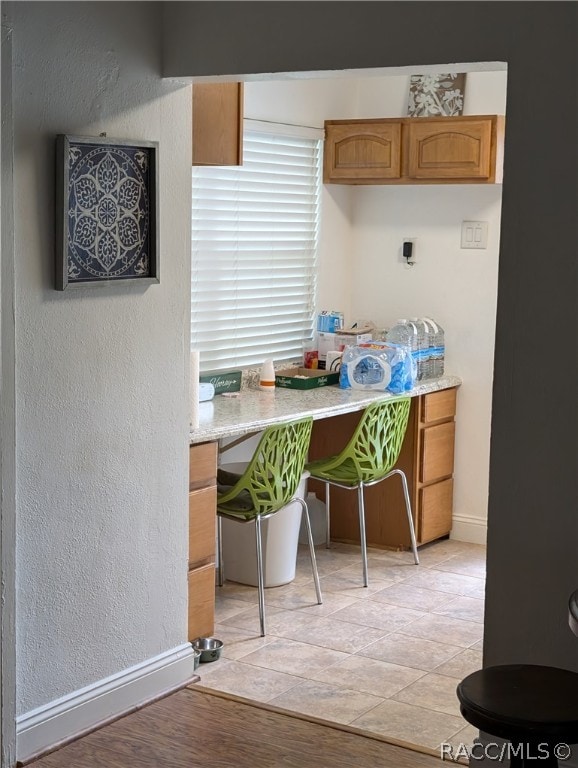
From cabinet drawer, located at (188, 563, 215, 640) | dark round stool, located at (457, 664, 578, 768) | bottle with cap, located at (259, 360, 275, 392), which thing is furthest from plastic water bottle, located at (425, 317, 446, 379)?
dark round stool, located at (457, 664, 578, 768)

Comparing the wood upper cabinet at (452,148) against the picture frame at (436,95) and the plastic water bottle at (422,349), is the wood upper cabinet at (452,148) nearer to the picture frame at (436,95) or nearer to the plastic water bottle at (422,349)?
the picture frame at (436,95)

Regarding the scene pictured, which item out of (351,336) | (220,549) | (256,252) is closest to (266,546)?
(220,549)

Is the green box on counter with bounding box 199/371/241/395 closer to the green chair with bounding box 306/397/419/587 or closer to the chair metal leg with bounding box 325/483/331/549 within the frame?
the green chair with bounding box 306/397/419/587

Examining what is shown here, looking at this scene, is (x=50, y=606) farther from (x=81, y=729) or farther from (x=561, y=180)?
(x=561, y=180)

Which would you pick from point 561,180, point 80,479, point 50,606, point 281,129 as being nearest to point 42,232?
point 80,479

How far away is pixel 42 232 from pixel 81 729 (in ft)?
4.73

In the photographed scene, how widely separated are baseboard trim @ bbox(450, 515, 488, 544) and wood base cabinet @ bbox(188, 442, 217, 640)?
6.03ft

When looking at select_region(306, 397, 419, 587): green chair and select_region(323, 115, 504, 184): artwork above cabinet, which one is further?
select_region(323, 115, 504, 184): artwork above cabinet

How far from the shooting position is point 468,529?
5516mm

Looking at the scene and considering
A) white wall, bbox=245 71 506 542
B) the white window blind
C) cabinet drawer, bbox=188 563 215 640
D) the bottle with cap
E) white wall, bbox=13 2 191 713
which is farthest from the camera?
white wall, bbox=245 71 506 542

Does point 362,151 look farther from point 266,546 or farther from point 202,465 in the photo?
point 202,465

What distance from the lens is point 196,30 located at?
10.9 ft

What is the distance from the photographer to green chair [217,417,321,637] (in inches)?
163

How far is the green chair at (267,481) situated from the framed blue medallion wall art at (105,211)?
0.96 m
